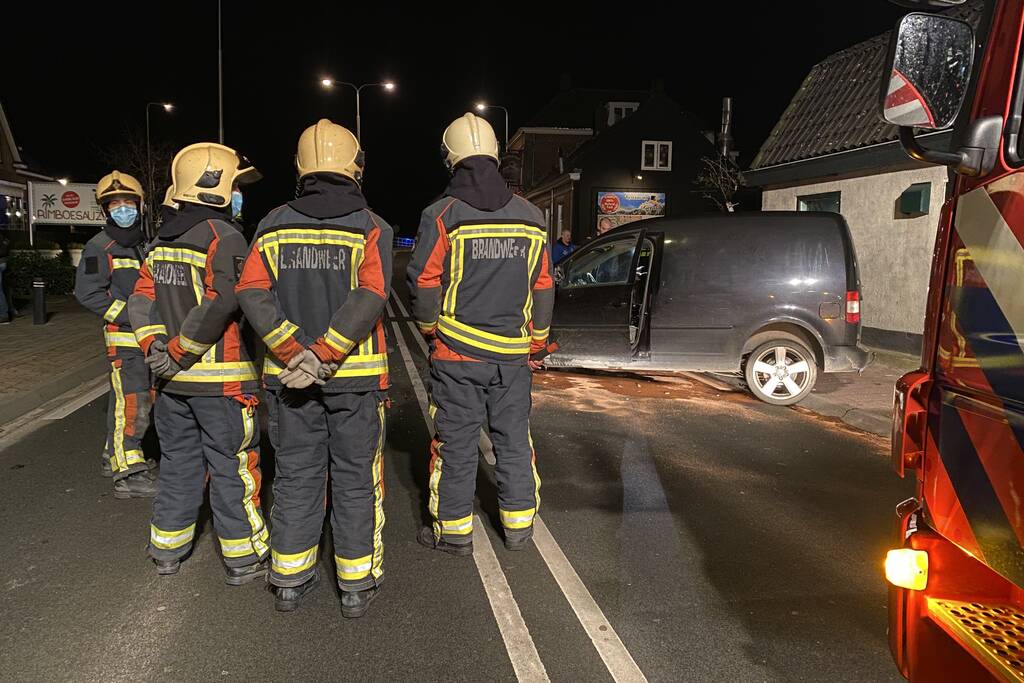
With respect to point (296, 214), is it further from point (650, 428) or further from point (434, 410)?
point (650, 428)

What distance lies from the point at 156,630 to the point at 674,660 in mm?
2153

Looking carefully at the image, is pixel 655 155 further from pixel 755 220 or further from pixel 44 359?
pixel 44 359

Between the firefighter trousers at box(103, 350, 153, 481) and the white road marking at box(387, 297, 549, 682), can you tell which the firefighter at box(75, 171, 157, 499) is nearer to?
the firefighter trousers at box(103, 350, 153, 481)

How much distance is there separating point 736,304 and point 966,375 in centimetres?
622

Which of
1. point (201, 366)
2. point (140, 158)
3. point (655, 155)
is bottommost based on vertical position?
point (201, 366)

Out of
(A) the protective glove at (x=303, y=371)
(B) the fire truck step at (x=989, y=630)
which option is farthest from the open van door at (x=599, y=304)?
(B) the fire truck step at (x=989, y=630)

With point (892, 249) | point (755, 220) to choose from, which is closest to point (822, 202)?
point (892, 249)

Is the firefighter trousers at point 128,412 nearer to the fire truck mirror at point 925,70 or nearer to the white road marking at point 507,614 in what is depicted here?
the white road marking at point 507,614

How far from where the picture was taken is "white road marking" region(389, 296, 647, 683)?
295 centimetres

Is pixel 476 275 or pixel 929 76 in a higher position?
pixel 929 76

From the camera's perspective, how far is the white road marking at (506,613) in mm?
2943

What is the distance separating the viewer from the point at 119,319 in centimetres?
477

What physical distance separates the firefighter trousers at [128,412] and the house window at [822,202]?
11.0 m

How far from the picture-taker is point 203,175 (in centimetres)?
348
